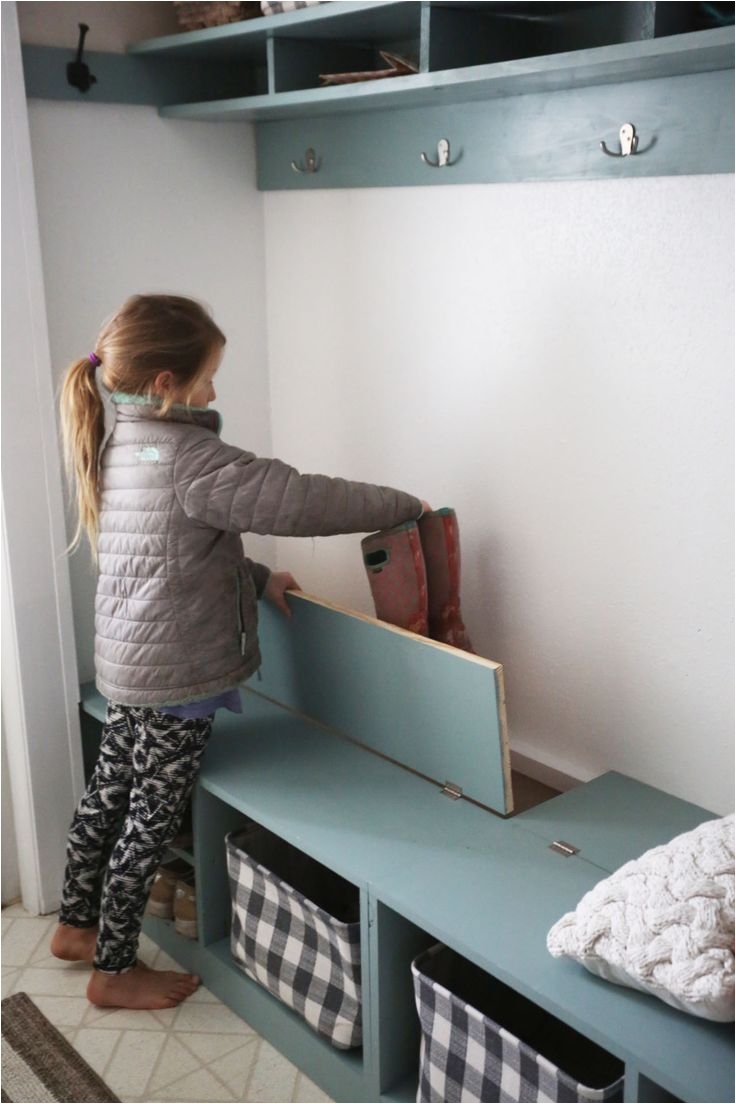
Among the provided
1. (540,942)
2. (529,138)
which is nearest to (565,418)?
(529,138)

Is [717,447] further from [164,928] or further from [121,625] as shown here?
[164,928]

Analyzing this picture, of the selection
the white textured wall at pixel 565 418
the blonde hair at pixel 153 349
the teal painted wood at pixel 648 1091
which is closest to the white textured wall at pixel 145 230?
the white textured wall at pixel 565 418

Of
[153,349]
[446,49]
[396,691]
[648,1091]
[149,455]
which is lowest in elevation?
[648,1091]

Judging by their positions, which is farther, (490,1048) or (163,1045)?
(163,1045)

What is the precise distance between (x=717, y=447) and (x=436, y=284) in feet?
2.29

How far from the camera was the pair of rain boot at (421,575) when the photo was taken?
206cm

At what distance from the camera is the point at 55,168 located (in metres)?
2.33

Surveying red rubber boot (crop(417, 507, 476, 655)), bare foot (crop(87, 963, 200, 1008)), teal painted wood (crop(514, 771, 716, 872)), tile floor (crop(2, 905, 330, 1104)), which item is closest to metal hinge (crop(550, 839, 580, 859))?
teal painted wood (crop(514, 771, 716, 872))

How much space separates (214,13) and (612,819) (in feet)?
5.57

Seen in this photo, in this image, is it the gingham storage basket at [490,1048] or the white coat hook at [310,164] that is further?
the white coat hook at [310,164]

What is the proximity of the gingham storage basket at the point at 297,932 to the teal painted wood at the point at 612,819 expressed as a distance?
0.36 meters

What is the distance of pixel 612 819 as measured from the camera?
1906mm

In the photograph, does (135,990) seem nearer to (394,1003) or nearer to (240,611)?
(394,1003)

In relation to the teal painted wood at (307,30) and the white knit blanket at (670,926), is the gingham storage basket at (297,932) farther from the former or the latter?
the teal painted wood at (307,30)
